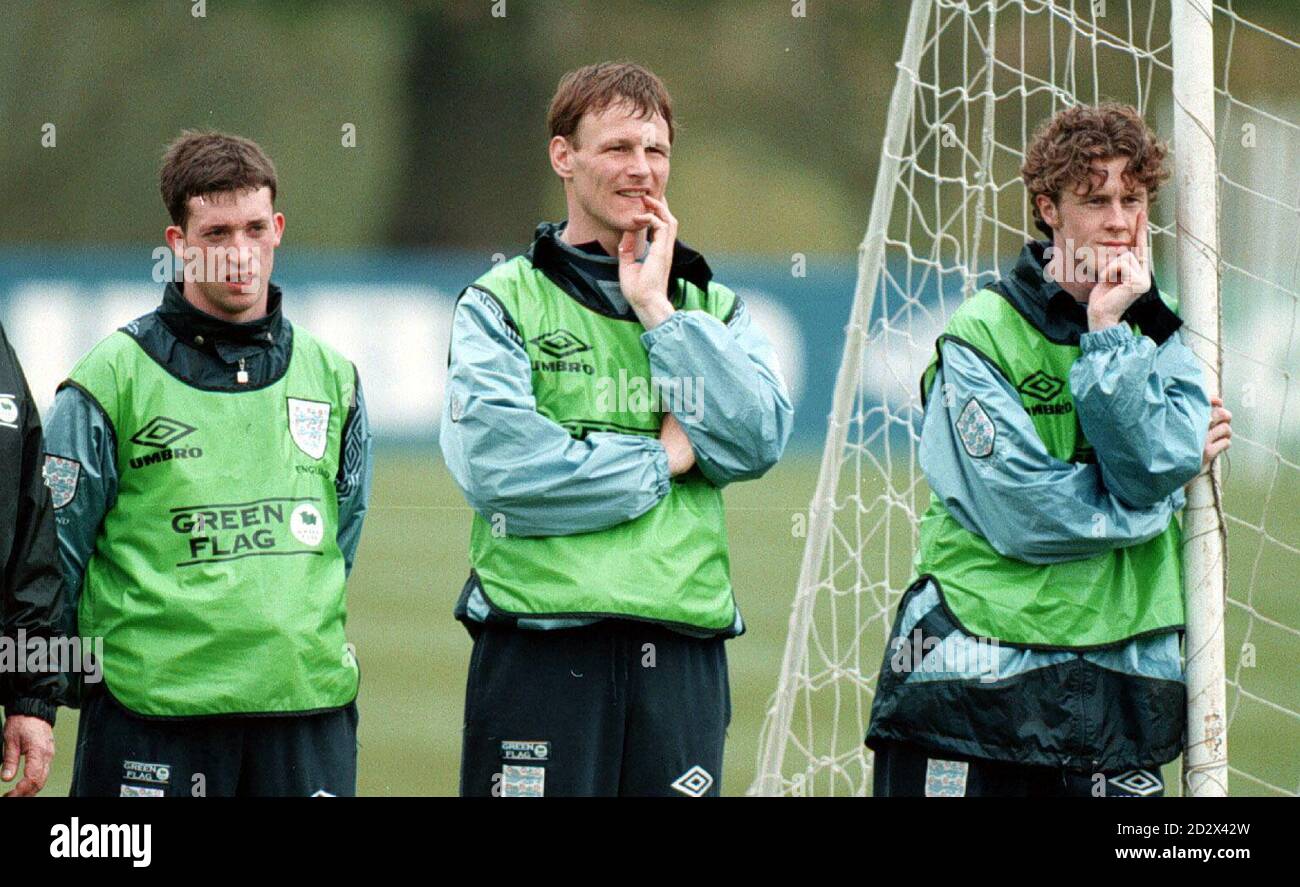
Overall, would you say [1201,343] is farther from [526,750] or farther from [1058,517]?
[526,750]

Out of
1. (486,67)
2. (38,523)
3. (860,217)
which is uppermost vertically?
(486,67)

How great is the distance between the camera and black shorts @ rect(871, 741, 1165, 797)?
9.72 ft

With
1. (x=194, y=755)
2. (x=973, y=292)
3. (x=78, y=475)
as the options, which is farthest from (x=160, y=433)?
(x=973, y=292)

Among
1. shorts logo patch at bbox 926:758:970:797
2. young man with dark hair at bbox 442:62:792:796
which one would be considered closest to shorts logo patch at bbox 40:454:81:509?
young man with dark hair at bbox 442:62:792:796

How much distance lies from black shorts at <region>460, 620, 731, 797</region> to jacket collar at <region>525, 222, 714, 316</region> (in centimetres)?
60

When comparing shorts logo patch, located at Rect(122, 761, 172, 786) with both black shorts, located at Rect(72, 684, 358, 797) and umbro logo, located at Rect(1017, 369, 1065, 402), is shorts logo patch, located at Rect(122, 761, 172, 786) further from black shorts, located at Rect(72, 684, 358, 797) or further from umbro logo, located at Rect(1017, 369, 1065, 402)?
umbro logo, located at Rect(1017, 369, 1065, 402)

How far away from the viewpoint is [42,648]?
2.66 m

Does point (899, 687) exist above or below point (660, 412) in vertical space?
below

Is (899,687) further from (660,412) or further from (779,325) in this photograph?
(779,325)

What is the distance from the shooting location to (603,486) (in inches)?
113

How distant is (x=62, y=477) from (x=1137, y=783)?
1.95m

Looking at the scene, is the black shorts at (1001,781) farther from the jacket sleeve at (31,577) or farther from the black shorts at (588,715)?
the jacket sleeve at (31,577)
